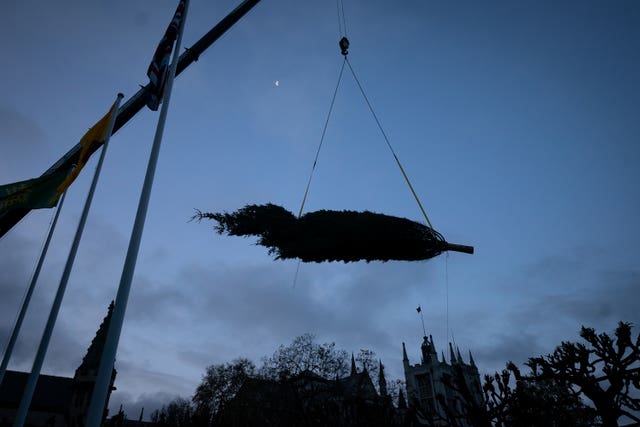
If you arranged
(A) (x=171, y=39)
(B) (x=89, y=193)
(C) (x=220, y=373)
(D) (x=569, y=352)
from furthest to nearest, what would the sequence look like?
(C) (x=220, y=373), (B) (x=89, y=193), (D) (x=569, y=352), (A) (x=171, y=39)

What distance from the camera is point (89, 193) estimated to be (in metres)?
14.8

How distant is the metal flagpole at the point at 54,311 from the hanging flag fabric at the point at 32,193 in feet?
7.81

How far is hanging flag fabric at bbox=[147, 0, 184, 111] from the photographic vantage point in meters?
10.7

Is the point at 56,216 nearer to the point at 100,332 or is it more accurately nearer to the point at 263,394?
the point at 100,332

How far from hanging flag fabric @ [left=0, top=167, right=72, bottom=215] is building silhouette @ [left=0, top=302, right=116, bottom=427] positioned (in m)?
30.9

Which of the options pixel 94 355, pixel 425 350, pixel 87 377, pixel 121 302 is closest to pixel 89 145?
pixel 121 302

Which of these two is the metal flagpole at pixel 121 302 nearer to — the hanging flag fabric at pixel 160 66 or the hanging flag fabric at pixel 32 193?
the hanging flag fabric at pixel 160 66

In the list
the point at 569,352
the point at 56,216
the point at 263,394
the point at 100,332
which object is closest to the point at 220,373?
the point at 263,394

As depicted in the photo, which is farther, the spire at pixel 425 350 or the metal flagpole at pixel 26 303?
the spire at pixel 425 350

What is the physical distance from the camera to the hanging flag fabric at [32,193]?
49.9 ft

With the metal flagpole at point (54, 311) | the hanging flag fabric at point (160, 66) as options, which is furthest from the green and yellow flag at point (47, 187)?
the hanging flag fabric at point (160, 66)

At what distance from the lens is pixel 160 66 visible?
426 inches

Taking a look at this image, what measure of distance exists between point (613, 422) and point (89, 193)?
59.0 ft

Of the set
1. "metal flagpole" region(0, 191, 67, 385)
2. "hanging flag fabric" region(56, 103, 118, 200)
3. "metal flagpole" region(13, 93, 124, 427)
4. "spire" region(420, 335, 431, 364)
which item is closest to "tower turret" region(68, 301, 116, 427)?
"metal flagpole" region(0, 191, 67, 385)
